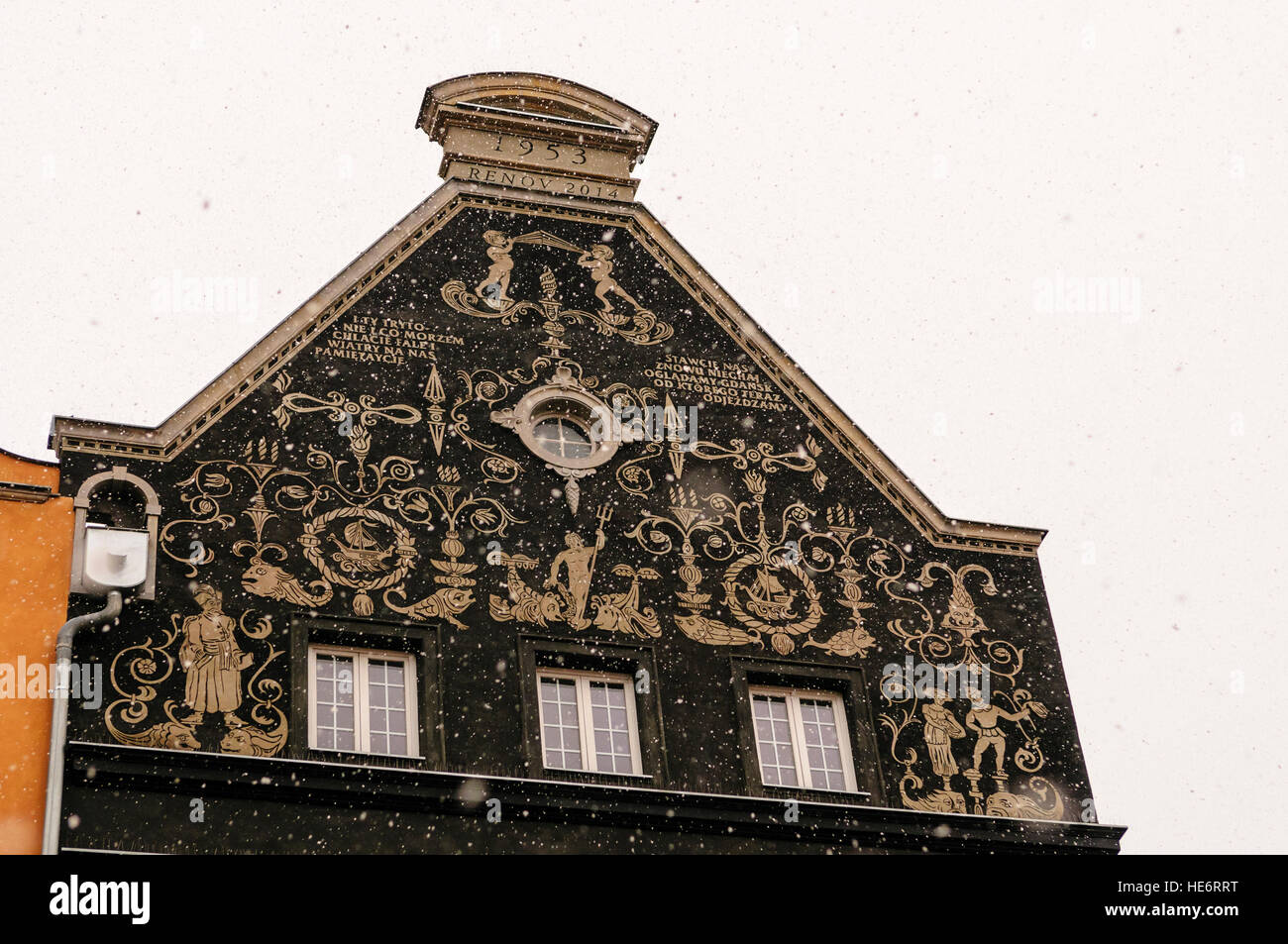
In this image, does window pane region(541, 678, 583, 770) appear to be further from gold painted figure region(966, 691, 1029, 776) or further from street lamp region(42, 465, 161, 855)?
gold painted figure region(966, 691, 1029, 776)

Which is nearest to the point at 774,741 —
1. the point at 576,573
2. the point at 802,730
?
the point at 802,730

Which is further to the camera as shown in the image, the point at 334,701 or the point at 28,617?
the point at 334,701

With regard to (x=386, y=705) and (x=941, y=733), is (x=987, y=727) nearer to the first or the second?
(x=941, y=733)

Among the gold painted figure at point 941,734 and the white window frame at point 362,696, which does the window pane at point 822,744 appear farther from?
the white window frame at point 362,696

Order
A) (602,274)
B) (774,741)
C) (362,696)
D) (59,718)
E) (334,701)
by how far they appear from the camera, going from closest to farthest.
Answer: (59,718)
(334,701)
(362,696)
(774,741)
(602,274)

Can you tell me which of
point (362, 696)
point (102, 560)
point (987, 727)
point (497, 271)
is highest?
point (497, 271)

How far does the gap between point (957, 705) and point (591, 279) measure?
588cm

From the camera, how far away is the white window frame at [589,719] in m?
21.2

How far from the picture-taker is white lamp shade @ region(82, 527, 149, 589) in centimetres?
2048

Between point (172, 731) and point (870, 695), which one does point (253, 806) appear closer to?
point (172, 731)

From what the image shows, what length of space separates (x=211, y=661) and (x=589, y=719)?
3466 millimetres

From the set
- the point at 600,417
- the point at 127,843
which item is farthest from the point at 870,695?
the point at 127,843

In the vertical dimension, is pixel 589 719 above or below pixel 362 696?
below

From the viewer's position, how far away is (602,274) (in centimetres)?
2467
